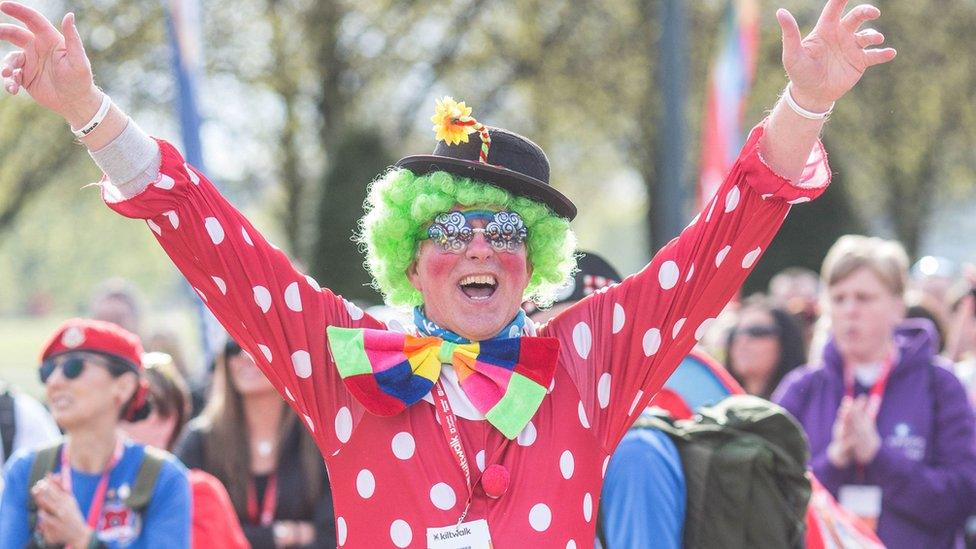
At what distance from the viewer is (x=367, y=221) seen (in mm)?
3049

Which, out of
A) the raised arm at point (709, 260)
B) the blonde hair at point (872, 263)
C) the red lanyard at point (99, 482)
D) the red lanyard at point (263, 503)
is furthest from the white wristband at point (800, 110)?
the red lanyard at point (263, 503)

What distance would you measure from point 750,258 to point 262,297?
3.59 feet

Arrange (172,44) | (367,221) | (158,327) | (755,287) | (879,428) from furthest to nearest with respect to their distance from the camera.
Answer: (755,287)
(158,327)
(172,44)
(879,428)
(367,221)

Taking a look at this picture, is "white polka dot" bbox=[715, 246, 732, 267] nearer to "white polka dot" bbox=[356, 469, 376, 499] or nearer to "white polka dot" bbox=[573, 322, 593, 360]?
"white polka dot" bbox=[573, 322, 593, 360]

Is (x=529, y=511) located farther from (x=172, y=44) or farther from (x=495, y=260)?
(x=172, y=44)

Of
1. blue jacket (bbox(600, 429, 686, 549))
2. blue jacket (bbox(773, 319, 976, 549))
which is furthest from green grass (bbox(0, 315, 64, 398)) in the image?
blue jacket (bbox(600, 429, 686, 549))

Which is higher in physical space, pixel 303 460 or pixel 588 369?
pixel 588 369

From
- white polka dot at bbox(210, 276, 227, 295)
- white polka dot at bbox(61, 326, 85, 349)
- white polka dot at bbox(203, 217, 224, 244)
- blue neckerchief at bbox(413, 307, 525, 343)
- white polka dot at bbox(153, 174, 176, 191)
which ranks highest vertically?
white polka dot at bbox(153, 174, 176, 191)

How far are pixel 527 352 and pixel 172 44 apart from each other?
18.1 feet

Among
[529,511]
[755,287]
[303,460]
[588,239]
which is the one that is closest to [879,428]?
[303,460]

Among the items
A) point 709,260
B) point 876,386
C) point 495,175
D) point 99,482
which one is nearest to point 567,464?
point 709,260

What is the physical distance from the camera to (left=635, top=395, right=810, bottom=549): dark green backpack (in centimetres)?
342

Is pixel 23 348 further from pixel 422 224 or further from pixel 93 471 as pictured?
pixel 422 224

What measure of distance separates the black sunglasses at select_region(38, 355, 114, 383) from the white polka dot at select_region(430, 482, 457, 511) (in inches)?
89.7
